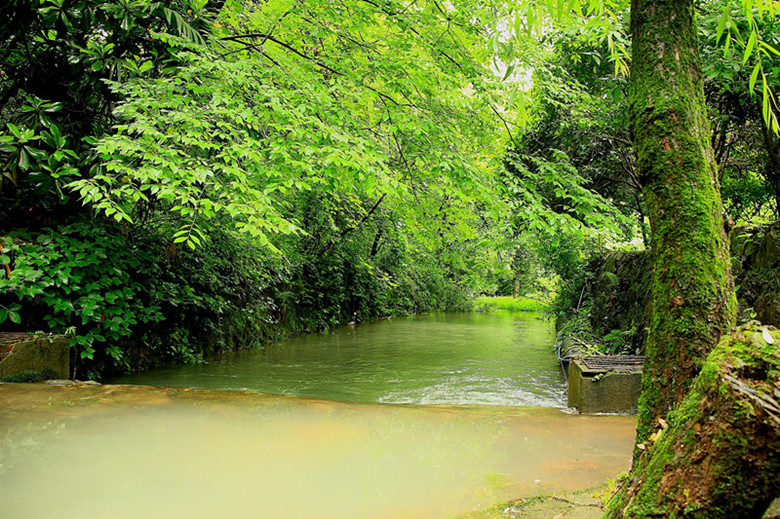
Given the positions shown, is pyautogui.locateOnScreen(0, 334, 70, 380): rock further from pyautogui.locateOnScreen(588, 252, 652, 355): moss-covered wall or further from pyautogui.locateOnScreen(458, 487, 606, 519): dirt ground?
pyautogui.locateOnScreen(588, 252, 652, 355): moss-covered wall

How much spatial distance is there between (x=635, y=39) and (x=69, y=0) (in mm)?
5650

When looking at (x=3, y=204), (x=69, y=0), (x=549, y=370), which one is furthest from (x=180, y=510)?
(x=549, y=370)

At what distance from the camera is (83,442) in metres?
3.64

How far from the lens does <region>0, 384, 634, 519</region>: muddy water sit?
2775 mm

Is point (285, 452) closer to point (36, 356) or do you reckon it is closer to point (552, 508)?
point (552, 508)

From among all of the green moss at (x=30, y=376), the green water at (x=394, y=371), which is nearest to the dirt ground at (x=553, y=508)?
the green water at (x=394, y=371)

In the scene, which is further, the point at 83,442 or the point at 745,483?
the point at 83,442

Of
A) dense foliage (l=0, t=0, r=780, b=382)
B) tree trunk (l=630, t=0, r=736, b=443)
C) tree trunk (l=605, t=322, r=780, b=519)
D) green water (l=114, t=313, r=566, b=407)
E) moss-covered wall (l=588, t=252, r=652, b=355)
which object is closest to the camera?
tree trunk (l=605, t=322, r=780, b=519)

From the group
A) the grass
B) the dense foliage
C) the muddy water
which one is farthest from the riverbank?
the grass

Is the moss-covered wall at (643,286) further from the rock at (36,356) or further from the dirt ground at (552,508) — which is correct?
the rock at (36,356)

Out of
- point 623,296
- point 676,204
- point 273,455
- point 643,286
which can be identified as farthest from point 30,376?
point 623,296

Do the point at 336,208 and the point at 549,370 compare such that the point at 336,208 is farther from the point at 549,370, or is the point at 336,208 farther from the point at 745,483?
the point at 745,483

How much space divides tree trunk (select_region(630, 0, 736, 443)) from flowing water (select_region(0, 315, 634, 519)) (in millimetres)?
1394

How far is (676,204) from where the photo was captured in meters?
1.95
